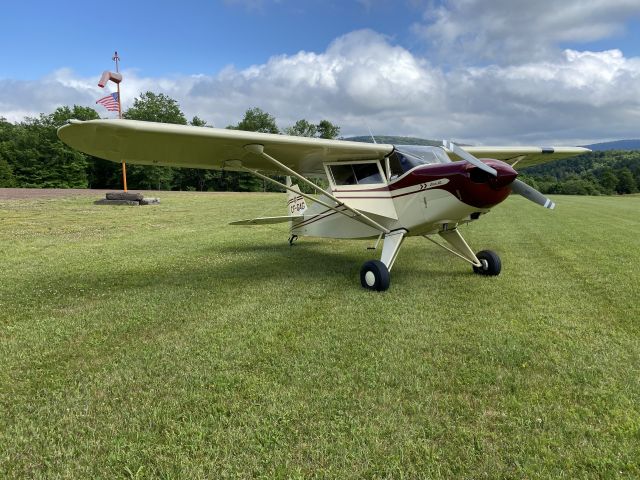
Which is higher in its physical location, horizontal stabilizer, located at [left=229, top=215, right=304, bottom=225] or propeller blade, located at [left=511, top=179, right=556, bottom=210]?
propeller blade, located at [left=511, top=179, right=556, bottom=210]

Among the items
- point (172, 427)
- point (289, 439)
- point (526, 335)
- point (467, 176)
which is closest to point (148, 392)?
point (172, 427)

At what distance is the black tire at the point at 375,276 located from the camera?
243 inches

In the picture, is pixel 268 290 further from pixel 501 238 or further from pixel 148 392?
pixel 501 238

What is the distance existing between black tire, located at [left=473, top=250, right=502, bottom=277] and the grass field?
243 mm

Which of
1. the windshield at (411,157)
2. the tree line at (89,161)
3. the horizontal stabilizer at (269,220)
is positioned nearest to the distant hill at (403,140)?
the windshield at (411,157)

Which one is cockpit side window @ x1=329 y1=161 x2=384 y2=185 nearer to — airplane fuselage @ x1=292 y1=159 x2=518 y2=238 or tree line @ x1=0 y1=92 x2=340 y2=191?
airplane fuselage @ x1=292 y1=159 x2=518 y2=238

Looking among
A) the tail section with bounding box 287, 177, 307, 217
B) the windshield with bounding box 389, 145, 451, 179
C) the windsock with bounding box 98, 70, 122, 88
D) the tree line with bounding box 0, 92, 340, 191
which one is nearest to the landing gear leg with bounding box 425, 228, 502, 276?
the windshield with bounding box 389, 145, 451, 179

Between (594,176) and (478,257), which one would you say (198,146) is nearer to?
(478,257)

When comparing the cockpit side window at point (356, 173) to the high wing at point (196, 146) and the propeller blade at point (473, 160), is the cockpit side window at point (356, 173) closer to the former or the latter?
the high wing at point (196, 146)

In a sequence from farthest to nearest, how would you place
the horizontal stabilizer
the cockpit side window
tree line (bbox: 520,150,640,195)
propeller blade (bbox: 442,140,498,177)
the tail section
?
1. tree line (bbox: 520,150,640,195)
2. the tail section
3. the horizontal stabilizer
4. the cockpit side window
5. propeller blade (bbox: 442,140,498,177)

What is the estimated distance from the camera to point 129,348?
4020 mm

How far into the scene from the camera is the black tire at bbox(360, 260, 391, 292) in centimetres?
618

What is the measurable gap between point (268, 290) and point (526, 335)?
3.63 meters

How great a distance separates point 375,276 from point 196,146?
340 centimetres
